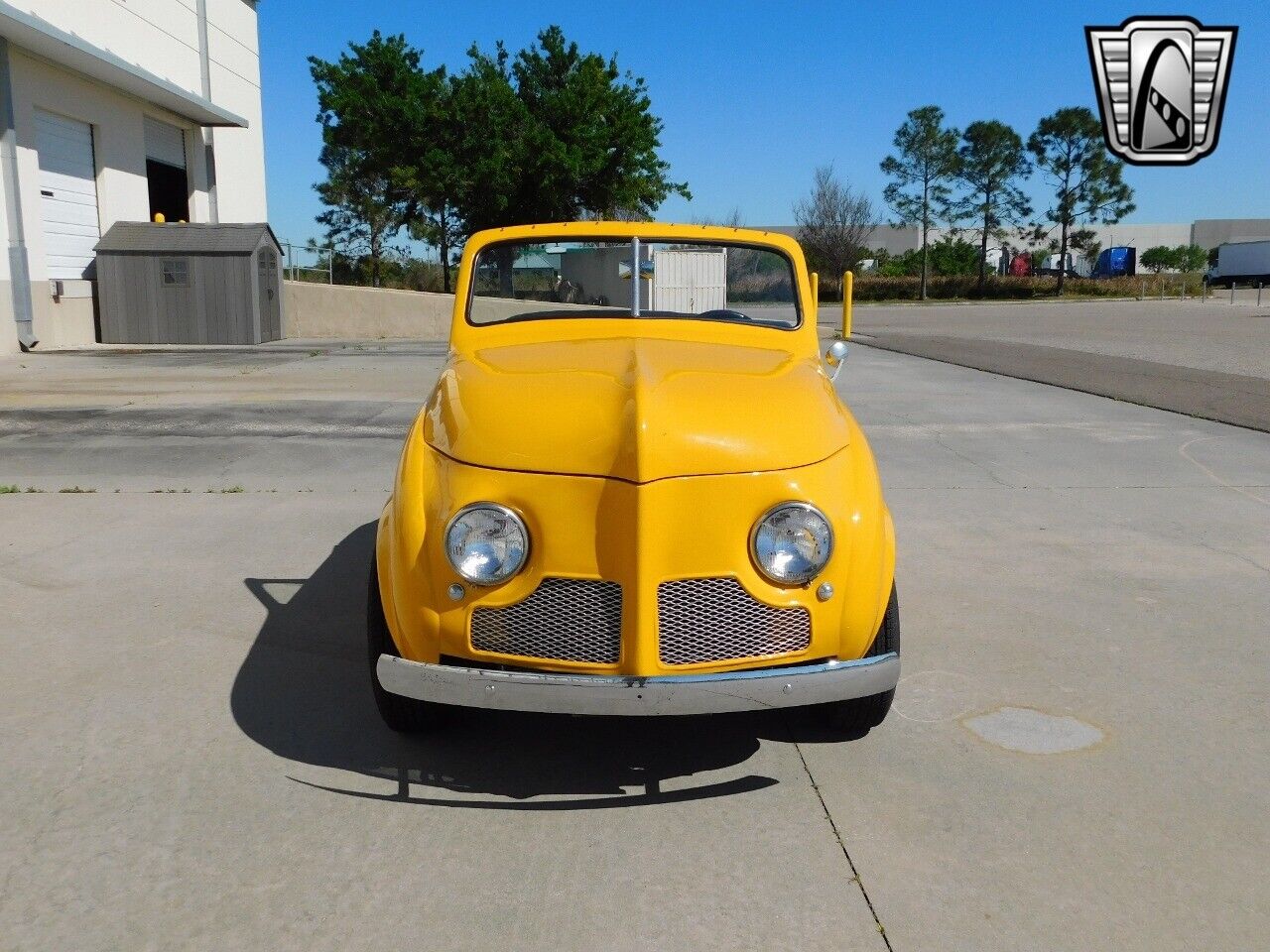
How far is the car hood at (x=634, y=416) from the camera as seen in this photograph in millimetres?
2957

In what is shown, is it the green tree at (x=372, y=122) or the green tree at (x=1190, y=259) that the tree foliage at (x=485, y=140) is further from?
the green tree at (x=1190, y=259)

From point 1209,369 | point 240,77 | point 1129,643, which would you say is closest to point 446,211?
point 240,77

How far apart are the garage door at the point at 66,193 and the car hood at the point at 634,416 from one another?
17814 millimetres

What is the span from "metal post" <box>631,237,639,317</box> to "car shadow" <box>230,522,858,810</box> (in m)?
1.68

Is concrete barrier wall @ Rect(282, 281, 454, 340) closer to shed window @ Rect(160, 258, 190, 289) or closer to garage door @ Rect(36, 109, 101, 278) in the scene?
shed window @ Rect(160, 258, 190, 289)

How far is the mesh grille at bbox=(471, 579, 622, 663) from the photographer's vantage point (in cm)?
294

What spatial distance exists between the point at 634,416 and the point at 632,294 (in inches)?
63.7

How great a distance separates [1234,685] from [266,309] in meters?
20.0

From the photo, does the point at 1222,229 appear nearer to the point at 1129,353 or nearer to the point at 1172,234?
the point at 1172,234

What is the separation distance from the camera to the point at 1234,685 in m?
4.00

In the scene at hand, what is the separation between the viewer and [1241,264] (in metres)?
70.1

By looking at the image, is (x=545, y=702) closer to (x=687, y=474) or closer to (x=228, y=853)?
(x=687, y=474)

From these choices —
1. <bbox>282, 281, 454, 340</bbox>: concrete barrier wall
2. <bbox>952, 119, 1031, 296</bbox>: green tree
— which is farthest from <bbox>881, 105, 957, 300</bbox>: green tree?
<bbox>282, 281, 454, 340</bbox>: concrete barrier wall

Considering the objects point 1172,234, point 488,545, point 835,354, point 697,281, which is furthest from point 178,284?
point 1172,234
